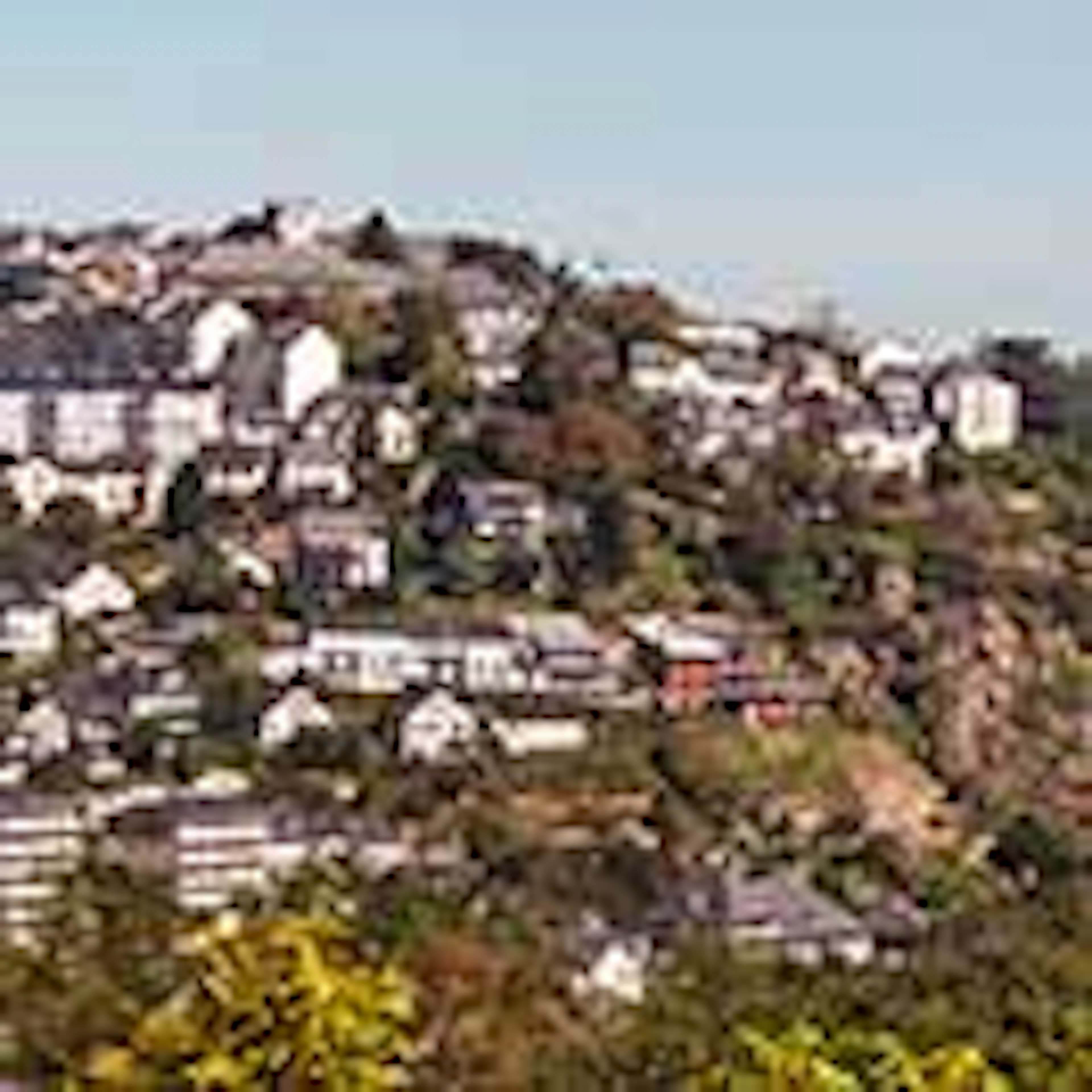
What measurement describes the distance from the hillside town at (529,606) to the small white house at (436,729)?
0.06 metres

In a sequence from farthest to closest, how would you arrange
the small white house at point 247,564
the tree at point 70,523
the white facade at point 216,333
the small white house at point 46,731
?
the white facade at point 216,333 < the tree at point 70,523 < the small white house at point 247,564 < the small white house at point 46,731

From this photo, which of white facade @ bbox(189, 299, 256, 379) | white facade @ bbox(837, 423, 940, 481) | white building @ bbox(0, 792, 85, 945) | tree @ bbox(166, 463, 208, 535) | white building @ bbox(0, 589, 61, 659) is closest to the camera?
white building @ bbox(0, 792, 85, 945)

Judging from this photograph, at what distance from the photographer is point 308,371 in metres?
67.7

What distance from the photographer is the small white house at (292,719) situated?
5219cm

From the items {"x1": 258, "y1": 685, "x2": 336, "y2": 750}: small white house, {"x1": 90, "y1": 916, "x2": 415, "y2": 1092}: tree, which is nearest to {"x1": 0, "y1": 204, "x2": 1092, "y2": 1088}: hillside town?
{"x1": 258, "y1": 685, "x2": 336, "y2": 750}: small white house

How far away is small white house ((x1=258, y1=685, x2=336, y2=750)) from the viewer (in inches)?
2055

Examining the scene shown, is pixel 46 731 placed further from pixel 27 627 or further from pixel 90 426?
pixel 90 426

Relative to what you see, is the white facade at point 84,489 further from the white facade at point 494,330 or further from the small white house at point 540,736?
the small white house at point 540,736

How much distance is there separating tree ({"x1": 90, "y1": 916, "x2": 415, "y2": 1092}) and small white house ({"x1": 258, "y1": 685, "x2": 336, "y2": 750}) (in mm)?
35519

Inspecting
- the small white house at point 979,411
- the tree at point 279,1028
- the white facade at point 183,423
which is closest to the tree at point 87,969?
the tree at point 279,1028

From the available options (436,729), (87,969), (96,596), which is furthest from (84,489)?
(87,969)

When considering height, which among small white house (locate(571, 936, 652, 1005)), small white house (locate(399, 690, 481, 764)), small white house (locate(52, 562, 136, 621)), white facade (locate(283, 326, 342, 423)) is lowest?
small white house (locate(571, 936, 652, 1005))

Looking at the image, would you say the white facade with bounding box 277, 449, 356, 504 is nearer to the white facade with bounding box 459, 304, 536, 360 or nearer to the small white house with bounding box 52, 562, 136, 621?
the white facade with bounding box 459, 304, 536, 360

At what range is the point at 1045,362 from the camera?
79.3 metres
